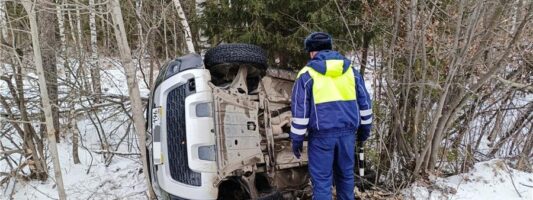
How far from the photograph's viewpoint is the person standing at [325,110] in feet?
11.7

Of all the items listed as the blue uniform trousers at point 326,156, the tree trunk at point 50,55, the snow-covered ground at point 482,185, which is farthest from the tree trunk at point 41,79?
the snow-covered ground at point 482,185

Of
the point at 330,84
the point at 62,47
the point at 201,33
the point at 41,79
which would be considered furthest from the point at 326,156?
the point at 62,47

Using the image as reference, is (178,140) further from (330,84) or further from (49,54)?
(49,54)

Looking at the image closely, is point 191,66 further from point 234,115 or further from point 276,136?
point 276,136

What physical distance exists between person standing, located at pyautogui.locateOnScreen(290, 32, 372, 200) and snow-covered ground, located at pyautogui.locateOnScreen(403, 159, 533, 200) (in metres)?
1.18

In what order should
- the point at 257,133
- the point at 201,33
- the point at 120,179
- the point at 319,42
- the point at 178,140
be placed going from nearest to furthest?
the point at 178,140 < the point at 319,42 < the point at 257,133 < the point at 120,179 < the point at 201,33

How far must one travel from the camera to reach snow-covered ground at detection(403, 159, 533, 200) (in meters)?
4.39

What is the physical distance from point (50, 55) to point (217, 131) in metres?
4.19

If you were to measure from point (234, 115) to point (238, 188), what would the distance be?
0.73m

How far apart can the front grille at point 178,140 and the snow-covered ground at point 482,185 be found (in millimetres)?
2248

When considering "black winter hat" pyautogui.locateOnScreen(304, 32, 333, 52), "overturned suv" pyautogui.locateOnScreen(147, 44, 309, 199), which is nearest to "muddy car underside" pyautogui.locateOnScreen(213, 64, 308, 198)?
"overturned suv" pyautogui.locateOnScreen(147, 44, 309, 199)

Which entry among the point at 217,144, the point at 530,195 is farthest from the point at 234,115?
the point at 530,195

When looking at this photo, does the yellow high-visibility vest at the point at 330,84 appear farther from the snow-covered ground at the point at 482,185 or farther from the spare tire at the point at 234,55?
the snow-covered ground at the point at 482,185

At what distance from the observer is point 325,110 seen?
3.57 m
